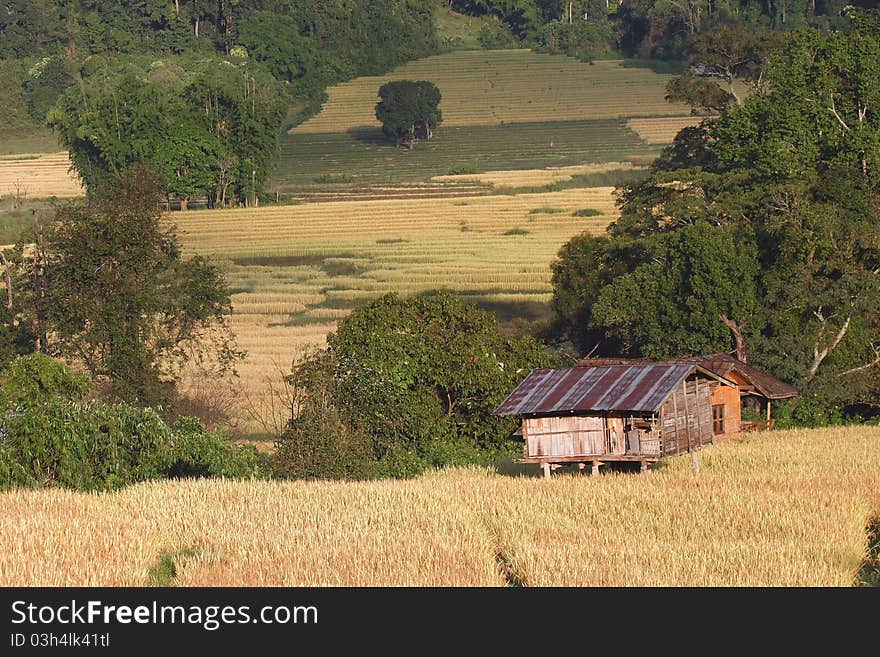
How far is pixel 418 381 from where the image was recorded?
146 feet

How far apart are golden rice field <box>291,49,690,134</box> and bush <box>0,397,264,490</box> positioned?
123221mm

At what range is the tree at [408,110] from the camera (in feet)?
504

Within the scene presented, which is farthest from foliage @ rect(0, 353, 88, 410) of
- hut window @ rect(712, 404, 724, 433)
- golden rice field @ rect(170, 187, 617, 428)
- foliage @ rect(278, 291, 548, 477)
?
hut window @ rect(712, 404, 724, 433)

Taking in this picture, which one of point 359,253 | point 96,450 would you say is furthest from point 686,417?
point 359,253

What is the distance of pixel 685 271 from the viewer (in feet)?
181

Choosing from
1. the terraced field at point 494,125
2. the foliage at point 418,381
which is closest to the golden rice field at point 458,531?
the foliage at point 418,381

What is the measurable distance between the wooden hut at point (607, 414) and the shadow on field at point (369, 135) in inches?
4627

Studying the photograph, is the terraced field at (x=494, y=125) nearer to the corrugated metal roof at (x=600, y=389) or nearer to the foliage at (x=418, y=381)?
the foliage at (x=418, y=381)

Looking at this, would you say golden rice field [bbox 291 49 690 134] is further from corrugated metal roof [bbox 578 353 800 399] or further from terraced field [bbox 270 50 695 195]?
corrugated metal roof [bbox 578 353 800 399]

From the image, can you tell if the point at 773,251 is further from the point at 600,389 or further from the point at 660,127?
the point at 660,127

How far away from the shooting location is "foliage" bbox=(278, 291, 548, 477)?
137 feet

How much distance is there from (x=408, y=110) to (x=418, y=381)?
112 metres

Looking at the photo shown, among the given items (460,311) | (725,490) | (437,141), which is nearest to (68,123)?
(437,141)

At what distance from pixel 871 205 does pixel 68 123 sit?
8052 cm
